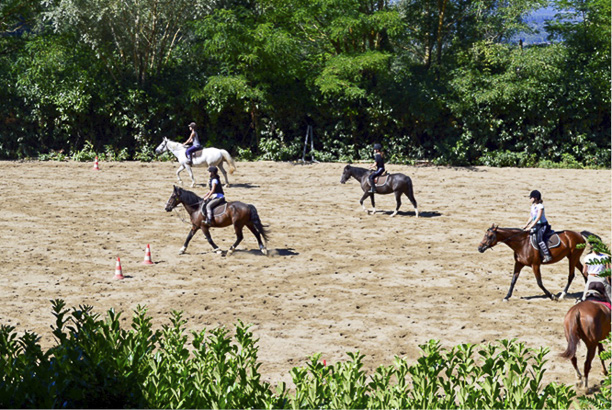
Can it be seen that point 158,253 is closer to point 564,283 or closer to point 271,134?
point 564,283

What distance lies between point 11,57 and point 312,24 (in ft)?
44.4

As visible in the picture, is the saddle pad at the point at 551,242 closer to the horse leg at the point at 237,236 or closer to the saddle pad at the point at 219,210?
the horse leg at the point at 237,236

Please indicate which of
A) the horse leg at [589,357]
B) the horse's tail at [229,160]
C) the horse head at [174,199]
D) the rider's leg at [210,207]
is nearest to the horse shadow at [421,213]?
the horse's tail at [229,160]

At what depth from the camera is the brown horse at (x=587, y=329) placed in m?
9.05

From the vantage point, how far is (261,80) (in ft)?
103

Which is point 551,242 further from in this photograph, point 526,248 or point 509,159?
point 509,159

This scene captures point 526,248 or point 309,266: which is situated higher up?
point 526,248

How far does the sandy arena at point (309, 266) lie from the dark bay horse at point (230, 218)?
0.37 meters

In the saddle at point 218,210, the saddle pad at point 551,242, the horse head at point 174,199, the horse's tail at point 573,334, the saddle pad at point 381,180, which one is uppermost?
the saddle pad at point 381,180

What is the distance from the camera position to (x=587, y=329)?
9.05m

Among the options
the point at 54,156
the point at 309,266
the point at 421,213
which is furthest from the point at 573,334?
the point at 54,156

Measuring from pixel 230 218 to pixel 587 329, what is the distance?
8522mm

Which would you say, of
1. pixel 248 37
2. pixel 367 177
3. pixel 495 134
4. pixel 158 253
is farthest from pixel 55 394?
pixel 495 134

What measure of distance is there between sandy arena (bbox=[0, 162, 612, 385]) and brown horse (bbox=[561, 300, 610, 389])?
487mm
